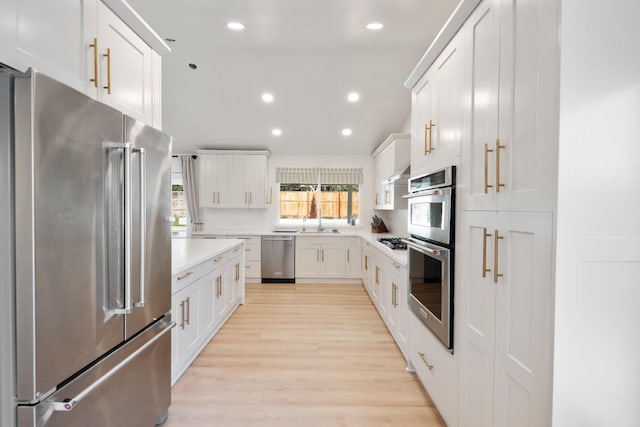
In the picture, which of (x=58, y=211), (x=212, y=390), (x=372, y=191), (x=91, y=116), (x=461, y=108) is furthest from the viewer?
(x=372, y=191)

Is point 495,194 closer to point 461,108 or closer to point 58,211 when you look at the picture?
point 461,108

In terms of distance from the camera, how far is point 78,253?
1.23 metres

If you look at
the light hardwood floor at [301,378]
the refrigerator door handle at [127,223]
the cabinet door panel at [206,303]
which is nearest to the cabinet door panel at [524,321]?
the light hardwood floor at [301,378]

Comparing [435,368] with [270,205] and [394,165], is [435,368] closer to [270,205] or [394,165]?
[394,165]

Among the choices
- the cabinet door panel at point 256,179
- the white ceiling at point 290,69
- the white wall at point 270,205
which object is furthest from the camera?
the white wall at point 270,205

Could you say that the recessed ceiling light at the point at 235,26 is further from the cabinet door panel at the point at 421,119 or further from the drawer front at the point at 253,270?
the drawer front at the point at 253,270

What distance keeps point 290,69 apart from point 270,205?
9.08 feet

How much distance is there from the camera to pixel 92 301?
51.3 inches

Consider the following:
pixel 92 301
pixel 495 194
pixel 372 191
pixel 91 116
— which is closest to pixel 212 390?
pixel 92 301

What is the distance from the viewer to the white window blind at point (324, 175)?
20.8 ft

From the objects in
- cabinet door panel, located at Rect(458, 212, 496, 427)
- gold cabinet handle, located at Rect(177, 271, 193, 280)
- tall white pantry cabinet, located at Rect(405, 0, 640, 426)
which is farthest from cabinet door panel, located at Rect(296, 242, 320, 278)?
tall white pantry cabinet, located at Rect(405, 0, 640, 426)

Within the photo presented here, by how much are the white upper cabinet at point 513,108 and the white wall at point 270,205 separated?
474 cm

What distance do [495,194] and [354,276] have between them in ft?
14.9

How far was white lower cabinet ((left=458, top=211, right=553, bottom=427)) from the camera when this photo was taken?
3.50ft
